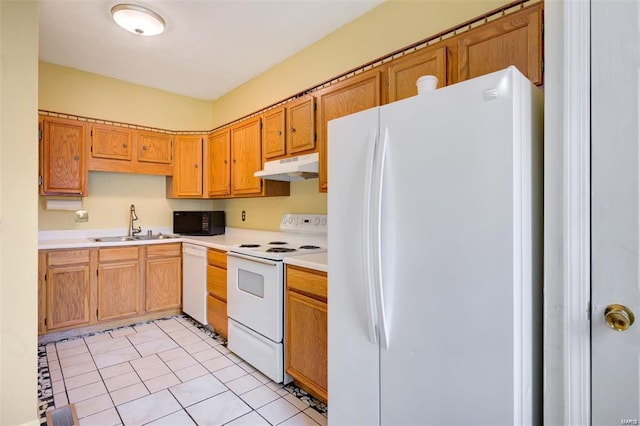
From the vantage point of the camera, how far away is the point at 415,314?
119 centimetres

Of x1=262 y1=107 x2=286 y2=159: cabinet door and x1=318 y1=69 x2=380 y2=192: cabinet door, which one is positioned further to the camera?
x1=262 y1=107 x2=286 y2=159: cabinet door

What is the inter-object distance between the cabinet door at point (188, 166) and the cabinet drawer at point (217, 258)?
1017 mm

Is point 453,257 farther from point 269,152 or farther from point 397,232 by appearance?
point 269,152

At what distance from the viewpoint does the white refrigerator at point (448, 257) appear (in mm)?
999

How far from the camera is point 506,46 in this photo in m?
1.44

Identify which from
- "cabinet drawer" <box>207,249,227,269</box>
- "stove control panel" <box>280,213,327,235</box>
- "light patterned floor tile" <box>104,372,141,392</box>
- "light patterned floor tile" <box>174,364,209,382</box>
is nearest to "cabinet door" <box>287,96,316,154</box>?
"stove control panel" <box>280,213,327,235</box>

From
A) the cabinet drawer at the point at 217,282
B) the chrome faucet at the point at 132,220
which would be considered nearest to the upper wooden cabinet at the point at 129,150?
the chrome faucet at the point at 132,220

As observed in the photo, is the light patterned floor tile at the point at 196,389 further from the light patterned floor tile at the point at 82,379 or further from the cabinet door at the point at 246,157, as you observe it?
the cabinet door at the point at 246,157

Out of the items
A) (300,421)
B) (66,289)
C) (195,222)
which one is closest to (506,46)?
(300,421)

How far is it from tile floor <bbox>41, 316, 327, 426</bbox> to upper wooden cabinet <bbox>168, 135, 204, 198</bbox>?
164 cm

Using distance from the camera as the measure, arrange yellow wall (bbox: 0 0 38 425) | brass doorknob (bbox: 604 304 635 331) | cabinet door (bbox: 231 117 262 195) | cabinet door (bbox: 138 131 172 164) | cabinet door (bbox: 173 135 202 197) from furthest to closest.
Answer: cabinet door (bbox: 173 135 202 197)
cabinet door (bbox: 138 131 172 164)
cabinet door (bbox: 231 117 262 195)
yellow wall (bbox: 0 0 38 425)
brass doorknob (bbox: 604 304 635 331)

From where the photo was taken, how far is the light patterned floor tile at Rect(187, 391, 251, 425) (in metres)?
1.85

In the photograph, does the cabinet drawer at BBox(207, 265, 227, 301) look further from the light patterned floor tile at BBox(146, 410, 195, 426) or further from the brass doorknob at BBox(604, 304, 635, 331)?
the brass doorknob at BBox(604, 304, 635, 331)

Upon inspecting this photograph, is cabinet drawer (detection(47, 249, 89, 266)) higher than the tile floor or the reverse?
higher
